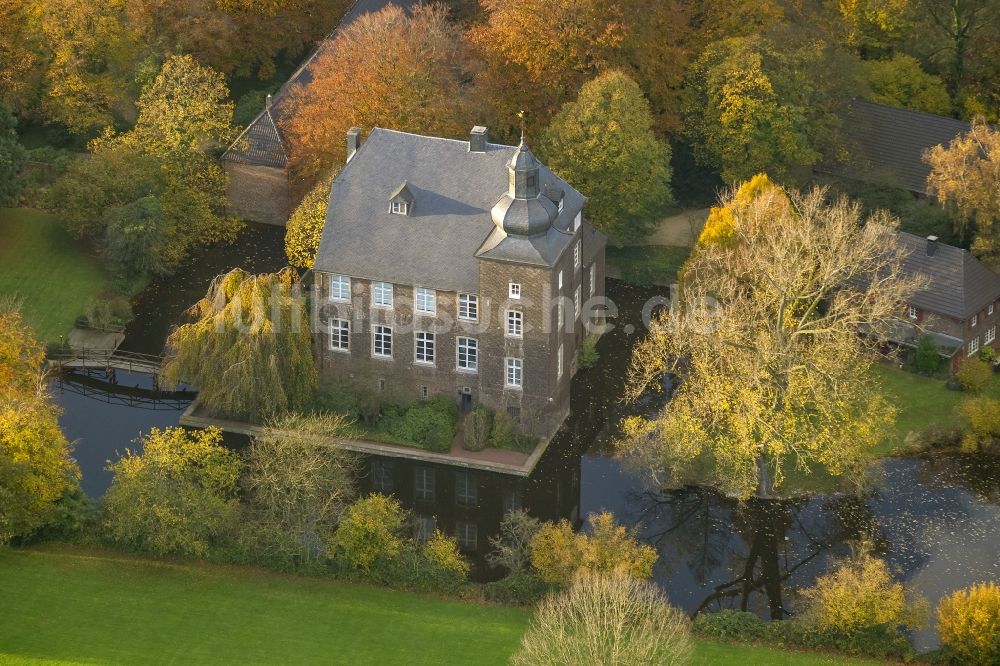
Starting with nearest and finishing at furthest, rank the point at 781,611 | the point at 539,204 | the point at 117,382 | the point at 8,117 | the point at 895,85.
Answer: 1. the point at 781,611
2. the point at 539,204
3. the point at 117,382
4. the point at 8,117
5. the point at 895,85

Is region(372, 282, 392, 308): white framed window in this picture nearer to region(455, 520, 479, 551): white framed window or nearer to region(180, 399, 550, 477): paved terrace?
region(180, 399, 550, 477): paved terrace

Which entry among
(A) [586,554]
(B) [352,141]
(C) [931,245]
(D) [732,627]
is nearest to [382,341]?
(B) [352,141]

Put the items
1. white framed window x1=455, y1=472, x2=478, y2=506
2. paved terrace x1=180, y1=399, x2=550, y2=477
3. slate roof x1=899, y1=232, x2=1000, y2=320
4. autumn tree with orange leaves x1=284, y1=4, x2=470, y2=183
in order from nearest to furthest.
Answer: white framed window x1=455, y1=472, x2=478, y2=506, paved terrace x1=180, y1=399, x2=550, y2=477, slate roof x1=899, y1=232, x2=1000, y2=320, autumn tree with orange leaves x1=284, y1=4, x2=470, y2=183

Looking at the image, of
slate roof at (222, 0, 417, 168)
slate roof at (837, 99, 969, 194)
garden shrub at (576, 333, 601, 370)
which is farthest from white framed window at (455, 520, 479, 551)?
slate roof at (837, 99, 969, 194)

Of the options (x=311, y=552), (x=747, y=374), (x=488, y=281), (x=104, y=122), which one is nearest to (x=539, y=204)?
(x=488, y=281)

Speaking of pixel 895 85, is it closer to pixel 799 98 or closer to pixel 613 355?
pixel 799 98

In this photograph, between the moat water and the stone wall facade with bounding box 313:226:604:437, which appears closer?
the moat water

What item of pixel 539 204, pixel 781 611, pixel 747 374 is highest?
pixel 539 204
